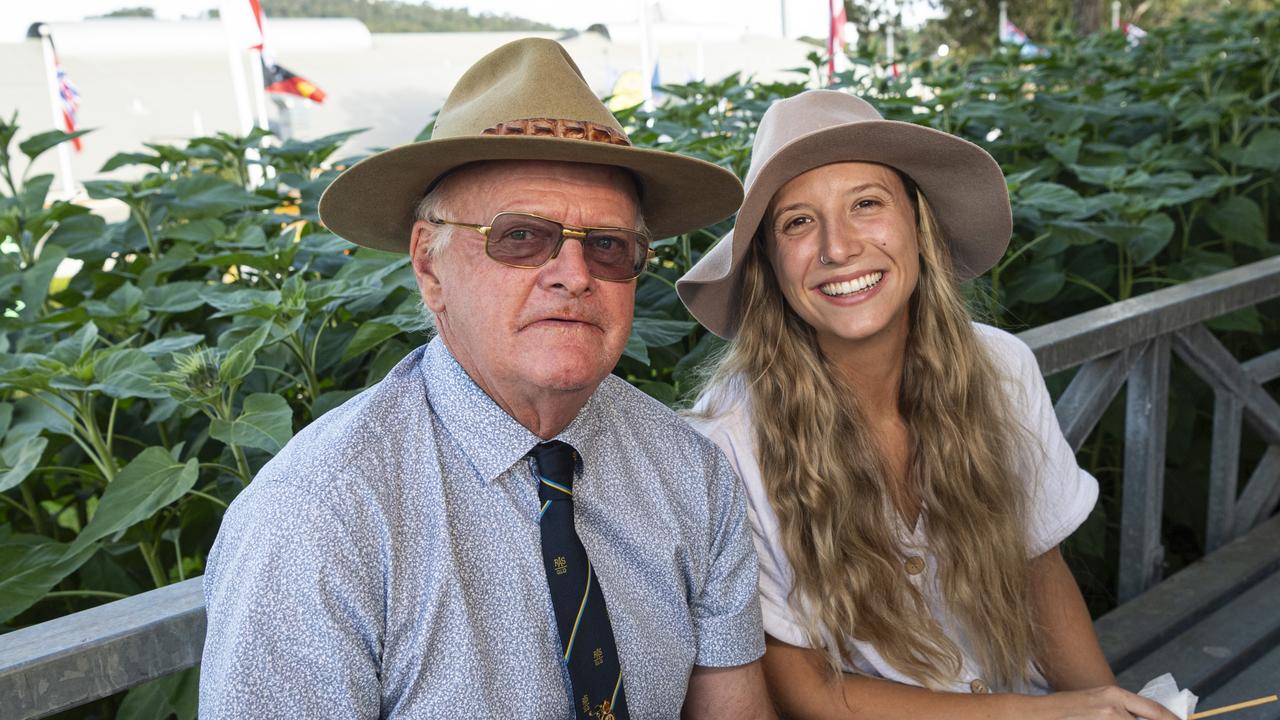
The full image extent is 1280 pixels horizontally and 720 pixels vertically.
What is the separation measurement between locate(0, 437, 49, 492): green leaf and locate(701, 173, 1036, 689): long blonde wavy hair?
3.87 feet

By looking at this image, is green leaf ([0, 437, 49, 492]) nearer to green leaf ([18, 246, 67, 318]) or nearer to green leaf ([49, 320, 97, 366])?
green leaf ([49, 320, 97, 366])

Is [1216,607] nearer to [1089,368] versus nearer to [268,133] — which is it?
[1089,368]

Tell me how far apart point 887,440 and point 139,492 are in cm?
142

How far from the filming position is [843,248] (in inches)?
86.5

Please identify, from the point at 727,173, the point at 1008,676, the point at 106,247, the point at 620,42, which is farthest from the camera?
the point at 620,42

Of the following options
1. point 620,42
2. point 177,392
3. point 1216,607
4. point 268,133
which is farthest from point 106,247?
point 620,42

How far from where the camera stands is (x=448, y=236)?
66.7 inches

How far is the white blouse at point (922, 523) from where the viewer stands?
87.1 inches

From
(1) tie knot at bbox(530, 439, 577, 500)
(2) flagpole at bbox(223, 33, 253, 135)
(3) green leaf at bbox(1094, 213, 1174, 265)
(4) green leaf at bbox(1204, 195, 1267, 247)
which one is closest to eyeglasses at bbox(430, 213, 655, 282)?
(1) tie knot at bbox(530, 439, 577, 500)

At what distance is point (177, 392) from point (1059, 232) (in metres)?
2.40

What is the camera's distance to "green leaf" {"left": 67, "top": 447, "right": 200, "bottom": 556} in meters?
1.82

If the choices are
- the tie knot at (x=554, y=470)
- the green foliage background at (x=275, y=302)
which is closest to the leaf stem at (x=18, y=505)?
the green foliage background at (x=275, y=302)

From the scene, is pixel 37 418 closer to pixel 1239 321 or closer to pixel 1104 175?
pixel 1104 175

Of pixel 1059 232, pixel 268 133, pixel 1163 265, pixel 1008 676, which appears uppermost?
pixel 268 133
